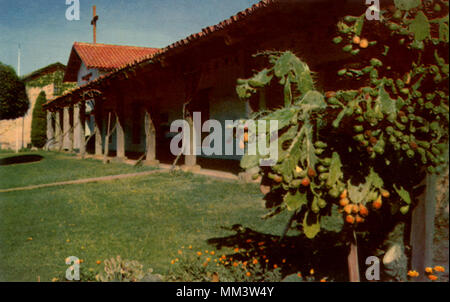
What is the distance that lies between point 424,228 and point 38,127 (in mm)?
27791

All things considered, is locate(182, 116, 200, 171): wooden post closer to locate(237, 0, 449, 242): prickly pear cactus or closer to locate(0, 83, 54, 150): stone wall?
locate(237, 0, 449, 242): prickly pear cactus

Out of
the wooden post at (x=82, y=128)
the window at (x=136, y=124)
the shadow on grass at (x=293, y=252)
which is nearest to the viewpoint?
the shadow on grass at (x=293, y=252)

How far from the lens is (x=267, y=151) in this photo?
7.92 ft

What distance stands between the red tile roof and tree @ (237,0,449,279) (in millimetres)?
18744

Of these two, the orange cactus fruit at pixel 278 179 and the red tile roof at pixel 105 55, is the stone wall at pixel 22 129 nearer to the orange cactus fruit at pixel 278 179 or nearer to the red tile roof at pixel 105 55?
the red tile roof at pixel 105 55

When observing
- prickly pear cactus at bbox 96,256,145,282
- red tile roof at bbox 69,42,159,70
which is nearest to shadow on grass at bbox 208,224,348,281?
prickly pear cactus at bbox 96,256,145,282

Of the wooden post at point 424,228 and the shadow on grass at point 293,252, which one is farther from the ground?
the wooden post at point 424,228

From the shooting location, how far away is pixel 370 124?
88.5 inches

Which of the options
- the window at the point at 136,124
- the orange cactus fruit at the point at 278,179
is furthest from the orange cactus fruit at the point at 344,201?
the window at the point at 136,124

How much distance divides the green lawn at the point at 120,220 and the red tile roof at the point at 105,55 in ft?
40.1

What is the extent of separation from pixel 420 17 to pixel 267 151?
1.16 m

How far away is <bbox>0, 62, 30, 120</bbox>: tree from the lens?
1402cm

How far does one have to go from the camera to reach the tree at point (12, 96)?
552 inches

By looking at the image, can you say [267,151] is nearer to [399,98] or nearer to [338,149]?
[338,149]
